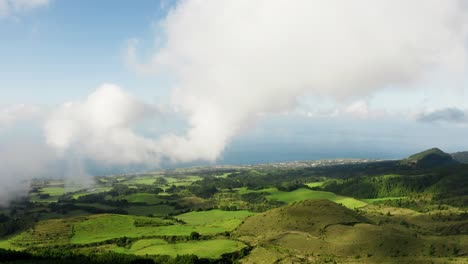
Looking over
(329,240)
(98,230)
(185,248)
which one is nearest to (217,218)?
(98,230)

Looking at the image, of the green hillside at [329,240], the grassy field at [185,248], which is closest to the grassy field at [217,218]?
the green hillside at [329,240]

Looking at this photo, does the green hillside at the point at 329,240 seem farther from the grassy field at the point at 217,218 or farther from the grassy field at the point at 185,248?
the grassy field at the point at 217,218

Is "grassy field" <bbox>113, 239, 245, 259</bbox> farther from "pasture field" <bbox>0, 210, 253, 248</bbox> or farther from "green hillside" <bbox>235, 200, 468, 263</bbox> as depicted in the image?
"pasture field" <bbox>0, 210, 253, 248</bbox>

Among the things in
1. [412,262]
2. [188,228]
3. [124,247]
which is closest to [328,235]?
[412,262]

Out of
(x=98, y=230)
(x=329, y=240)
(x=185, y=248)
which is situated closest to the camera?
(x=185, y=248)

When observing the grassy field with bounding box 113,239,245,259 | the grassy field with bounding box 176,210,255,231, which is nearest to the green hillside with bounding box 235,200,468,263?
the grassy field with bounding box 113,239,245,259

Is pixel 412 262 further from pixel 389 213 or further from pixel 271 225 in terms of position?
pixel 389 213

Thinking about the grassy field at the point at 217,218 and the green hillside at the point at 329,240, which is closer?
the green hillside at the point at 329,240

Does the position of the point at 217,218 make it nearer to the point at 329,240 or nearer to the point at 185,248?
the point at 185,248
